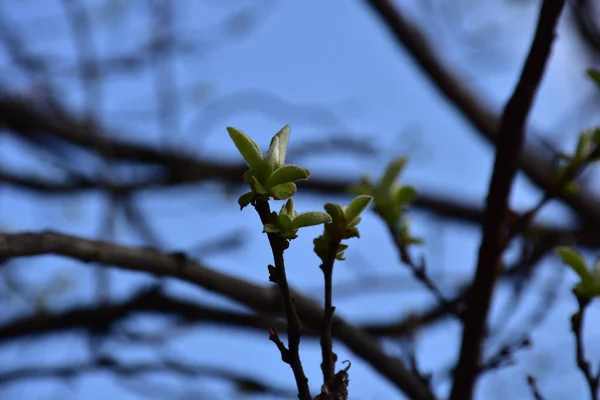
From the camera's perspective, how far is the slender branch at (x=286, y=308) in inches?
22.8

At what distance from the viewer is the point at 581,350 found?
795 millimetres

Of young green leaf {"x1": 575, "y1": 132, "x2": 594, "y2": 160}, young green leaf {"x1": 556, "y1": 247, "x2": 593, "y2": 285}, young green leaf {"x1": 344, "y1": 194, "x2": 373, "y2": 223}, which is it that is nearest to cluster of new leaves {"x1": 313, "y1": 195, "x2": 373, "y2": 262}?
young green leaf {"x1": 344, "y1": 194, "x2": 373, "y2": 223}

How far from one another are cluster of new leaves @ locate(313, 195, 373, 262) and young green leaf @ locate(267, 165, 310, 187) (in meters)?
0.05

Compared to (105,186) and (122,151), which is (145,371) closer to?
(105,186)

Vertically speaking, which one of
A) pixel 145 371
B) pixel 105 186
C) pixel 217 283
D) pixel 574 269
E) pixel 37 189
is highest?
pixel 37 189

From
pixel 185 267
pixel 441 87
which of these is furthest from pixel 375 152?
pixel 185 267

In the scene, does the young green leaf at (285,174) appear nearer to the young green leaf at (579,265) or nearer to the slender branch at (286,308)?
the slender branch at (286,308)

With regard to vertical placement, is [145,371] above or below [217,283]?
above

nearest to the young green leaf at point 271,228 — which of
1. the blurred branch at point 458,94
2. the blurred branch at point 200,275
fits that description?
the blurred branch at point 200,275

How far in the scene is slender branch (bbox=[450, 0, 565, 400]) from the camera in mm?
858

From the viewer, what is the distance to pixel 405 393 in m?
1.16

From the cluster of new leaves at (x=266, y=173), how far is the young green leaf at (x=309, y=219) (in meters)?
0.03

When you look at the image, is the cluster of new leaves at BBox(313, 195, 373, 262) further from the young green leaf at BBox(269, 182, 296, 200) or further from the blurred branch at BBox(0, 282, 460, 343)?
the blurred branch at BBox(0, 282, 460, 343)

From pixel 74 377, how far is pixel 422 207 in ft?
5.57
